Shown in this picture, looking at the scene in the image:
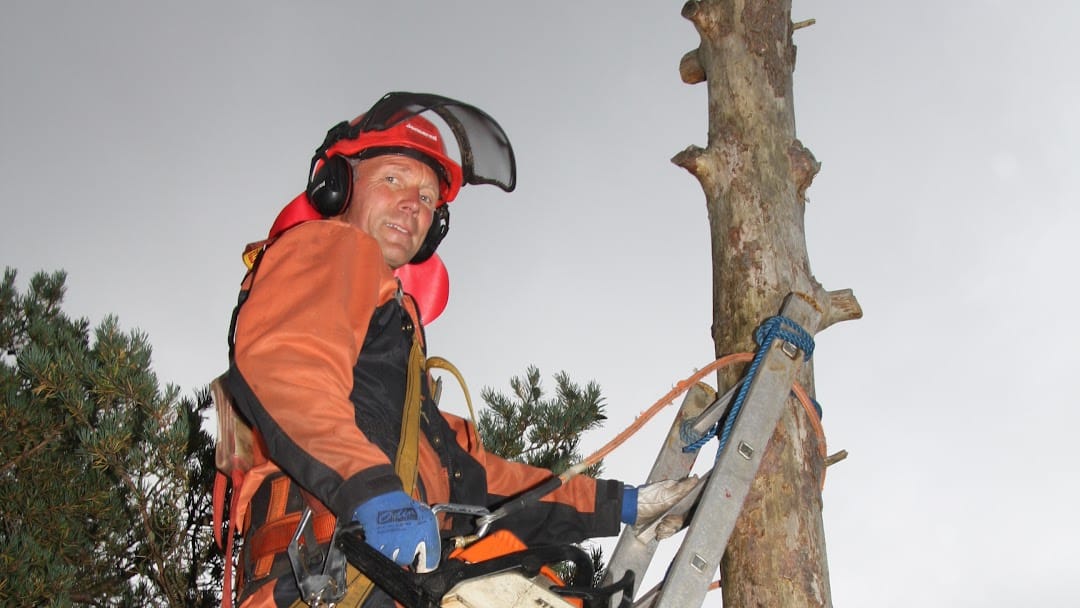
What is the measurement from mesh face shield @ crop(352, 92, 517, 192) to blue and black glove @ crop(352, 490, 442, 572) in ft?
4.27

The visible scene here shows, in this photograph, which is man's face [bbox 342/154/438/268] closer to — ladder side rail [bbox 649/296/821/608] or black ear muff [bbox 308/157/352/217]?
black ear muff [bbox 308/157/352/217]

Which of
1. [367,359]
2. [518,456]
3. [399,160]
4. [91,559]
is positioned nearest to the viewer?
[367,359]

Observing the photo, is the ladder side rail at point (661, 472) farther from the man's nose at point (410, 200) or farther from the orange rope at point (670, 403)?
the man's nose at point (410, 200)

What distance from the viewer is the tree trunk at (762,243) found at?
229cm

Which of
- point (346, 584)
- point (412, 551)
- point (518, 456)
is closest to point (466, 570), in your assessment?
point (412, 551)

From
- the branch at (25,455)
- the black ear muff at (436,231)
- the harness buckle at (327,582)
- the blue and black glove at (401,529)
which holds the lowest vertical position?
the harness buckle at (327,582)

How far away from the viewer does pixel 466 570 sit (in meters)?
1.85

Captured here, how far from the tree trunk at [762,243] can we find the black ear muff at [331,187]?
0.97 m

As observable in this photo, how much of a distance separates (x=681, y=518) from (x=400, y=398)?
34.9 inches

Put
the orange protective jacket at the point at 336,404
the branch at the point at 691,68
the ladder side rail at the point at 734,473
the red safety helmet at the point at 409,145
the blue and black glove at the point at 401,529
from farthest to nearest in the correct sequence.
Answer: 1. the branch at the point at 691,68
2. the red safety helmet at the point at 409,145
3. the ladder side rail at the point at 734,473
4. the orange protective jacket at the point at 336,404
5. the blue and black glove at the point at 401,529

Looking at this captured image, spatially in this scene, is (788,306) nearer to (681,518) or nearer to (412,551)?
(681,518)

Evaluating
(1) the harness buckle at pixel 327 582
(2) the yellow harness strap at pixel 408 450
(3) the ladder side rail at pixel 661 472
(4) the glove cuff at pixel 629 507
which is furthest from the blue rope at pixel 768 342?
(1) the harness buckle at pixel 327 582

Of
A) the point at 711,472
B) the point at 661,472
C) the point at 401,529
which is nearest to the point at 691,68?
the point at 661,472

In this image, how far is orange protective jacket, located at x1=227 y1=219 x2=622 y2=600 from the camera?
6.27ft
